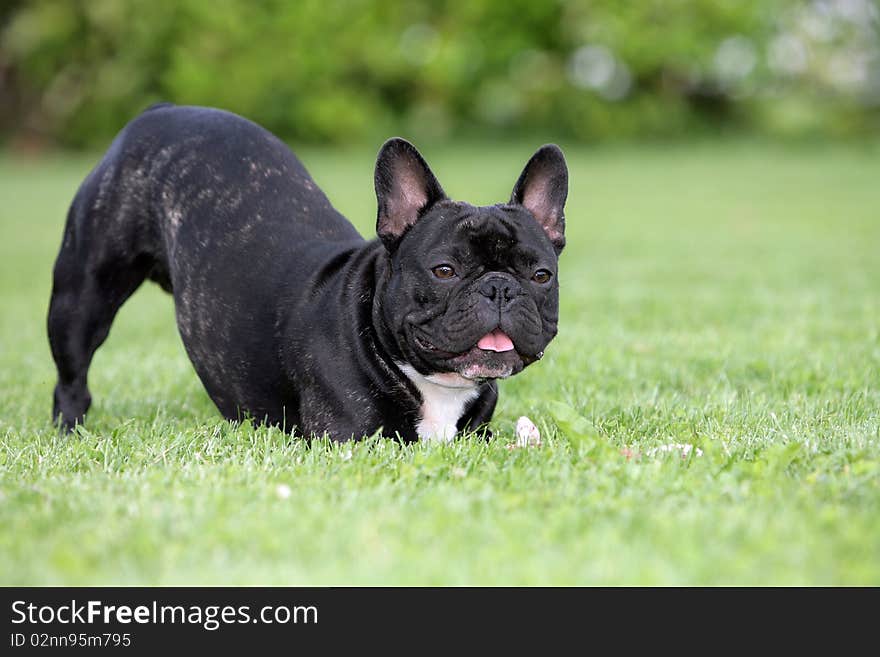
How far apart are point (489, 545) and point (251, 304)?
2.04 m

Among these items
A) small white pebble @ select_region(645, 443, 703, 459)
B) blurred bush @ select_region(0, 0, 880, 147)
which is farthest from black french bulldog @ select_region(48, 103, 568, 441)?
blurred bush @ select_region(0, 0, 880, 147)

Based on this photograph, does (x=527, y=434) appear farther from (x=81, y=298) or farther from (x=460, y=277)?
(x=81, y=298)

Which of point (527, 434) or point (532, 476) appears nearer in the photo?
point (532, 476)

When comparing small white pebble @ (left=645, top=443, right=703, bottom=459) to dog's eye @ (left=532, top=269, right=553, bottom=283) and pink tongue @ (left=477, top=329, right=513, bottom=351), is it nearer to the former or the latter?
pink tongue @ (left=477, top=329, right=513, bottom=351)

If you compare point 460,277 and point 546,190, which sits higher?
point 546,190

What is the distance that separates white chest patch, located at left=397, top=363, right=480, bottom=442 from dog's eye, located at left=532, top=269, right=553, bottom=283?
1.56ft

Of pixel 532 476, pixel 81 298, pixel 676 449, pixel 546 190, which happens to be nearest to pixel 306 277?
pixel 546 190

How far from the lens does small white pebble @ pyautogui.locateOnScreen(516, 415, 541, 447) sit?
13.2 ft

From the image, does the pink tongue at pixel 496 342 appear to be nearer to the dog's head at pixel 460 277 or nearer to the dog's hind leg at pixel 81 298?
the dog's head at pixel 460 277

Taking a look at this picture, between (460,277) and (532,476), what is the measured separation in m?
0.88

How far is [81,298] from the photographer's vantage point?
500 cm

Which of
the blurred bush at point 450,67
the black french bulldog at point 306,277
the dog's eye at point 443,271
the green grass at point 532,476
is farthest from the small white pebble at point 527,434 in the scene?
the blurred bush at point 450,67
